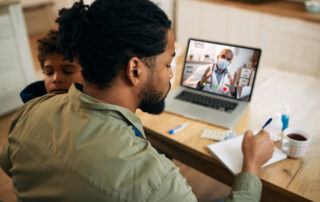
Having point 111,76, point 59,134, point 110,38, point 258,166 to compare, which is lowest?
point 258,166

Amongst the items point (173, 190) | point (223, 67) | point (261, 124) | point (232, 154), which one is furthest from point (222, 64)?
point (173, 190)

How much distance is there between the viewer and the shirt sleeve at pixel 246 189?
0.89 metres

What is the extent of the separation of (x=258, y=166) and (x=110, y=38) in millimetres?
633

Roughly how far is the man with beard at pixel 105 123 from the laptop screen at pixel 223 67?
585 mm

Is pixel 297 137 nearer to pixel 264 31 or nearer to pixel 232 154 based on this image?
pixel 232 154

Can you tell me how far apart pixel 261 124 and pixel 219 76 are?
305mm

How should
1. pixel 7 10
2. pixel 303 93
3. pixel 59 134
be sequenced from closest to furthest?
pixel 59 134
pixel 303 93
pixel 7 10

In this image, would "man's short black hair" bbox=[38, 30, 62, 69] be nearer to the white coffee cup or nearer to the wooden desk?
the wooden desk

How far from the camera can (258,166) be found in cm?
100

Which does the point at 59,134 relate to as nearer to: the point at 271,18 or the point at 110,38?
the point at 110,38

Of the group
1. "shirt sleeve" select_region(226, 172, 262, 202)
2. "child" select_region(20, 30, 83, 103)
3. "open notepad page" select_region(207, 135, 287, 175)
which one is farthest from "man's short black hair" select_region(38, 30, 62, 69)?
"shirt sleeve" select_region(226, 172, 262, 202)

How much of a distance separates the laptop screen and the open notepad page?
0.32 meters

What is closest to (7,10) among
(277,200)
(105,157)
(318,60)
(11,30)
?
(11,30)

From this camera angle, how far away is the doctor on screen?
1453 mm
